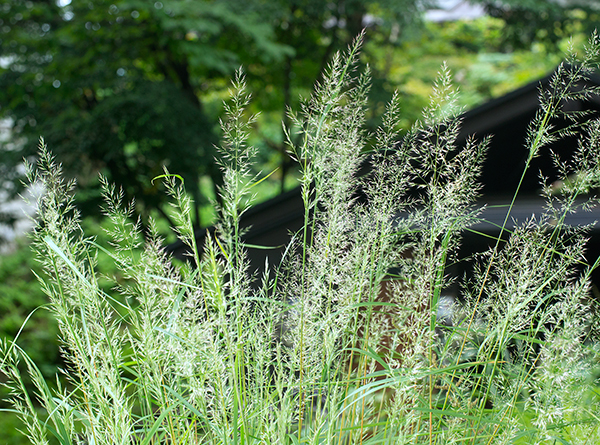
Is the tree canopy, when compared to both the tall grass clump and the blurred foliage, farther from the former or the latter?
the tall grass clump

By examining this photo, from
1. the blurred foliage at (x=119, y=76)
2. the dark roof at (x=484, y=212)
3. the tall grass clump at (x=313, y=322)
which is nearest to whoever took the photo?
the tall grass clump at (x=313, y=322)

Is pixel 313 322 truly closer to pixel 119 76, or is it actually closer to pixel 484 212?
pixel 484 212

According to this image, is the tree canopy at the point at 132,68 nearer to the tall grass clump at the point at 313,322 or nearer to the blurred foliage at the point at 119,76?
the blurred foliage at the point at 119,76

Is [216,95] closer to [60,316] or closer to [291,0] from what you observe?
[291,0]

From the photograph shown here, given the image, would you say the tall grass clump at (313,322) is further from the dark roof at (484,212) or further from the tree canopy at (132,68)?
the tree canopy at (132,68)

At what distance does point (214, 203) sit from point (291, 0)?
199 inches

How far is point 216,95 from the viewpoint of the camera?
789cm

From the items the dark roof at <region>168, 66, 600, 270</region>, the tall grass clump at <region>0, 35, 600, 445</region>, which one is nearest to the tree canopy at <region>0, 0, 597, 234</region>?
the dark roof at <region>168, 66, 600, 270</region>

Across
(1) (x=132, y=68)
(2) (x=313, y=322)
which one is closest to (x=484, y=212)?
(2) (x=313, y=322)

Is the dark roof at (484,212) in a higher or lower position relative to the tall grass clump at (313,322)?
lower

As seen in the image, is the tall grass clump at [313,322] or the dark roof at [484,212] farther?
the dark roof at [484,212]

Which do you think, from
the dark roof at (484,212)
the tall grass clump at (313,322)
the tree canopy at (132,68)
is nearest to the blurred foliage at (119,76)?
the tree canopy at (132,68)

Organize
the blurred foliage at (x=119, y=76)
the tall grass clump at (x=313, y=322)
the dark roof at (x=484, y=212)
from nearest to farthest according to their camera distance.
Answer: the tall grass clump at (x=313, y=322) < the dark roof at (x=484, y=212) < the blurred foliage at (x=119, y=76)

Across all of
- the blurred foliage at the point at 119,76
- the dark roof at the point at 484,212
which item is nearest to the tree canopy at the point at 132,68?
the blurred foliage at the point at 119,76
